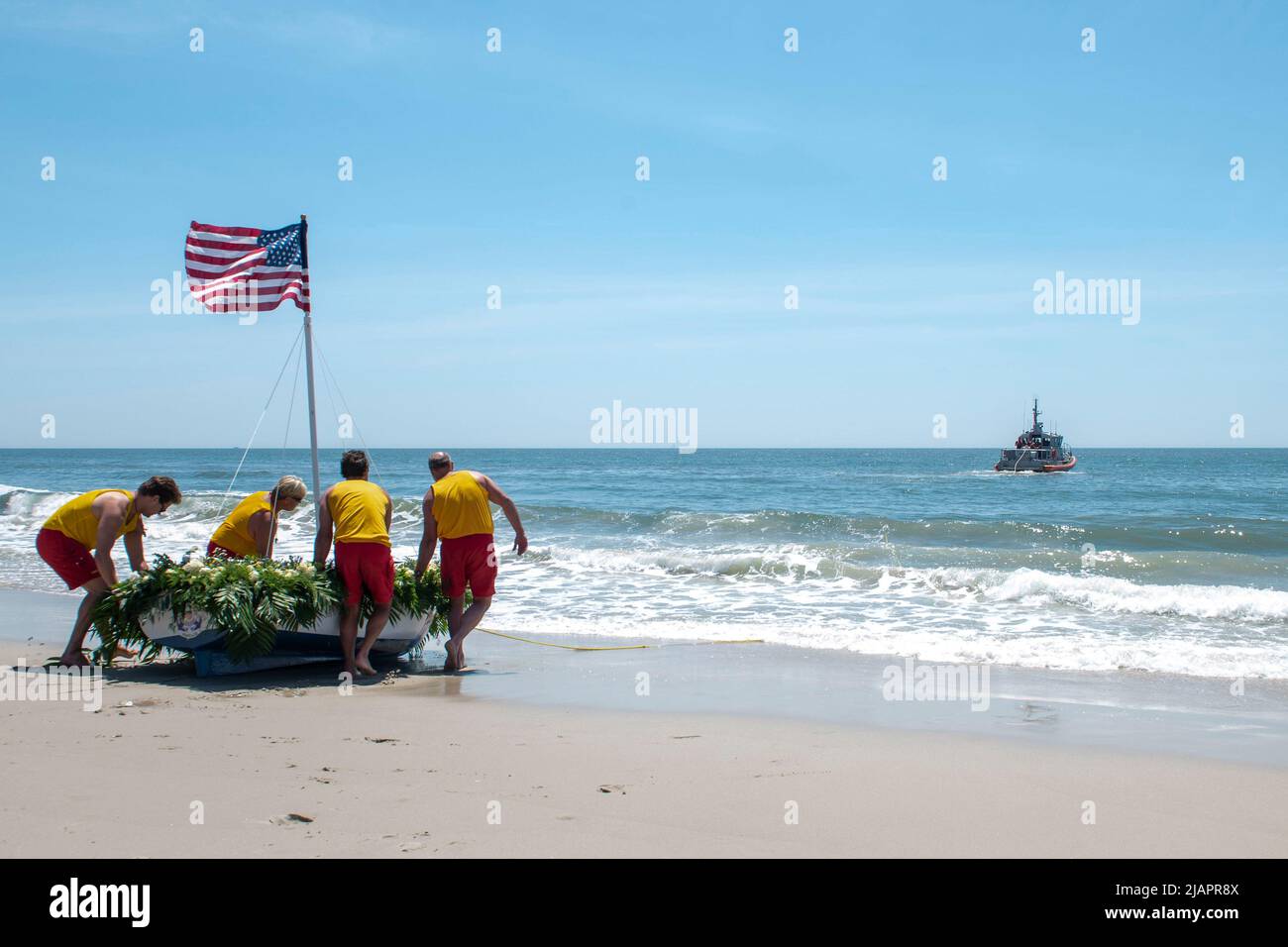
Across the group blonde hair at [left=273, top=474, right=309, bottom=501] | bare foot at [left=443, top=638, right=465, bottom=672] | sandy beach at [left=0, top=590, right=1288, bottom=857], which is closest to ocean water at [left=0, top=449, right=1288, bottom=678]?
sandy beach at [left=0, top=590, right=1288, bottom=857]

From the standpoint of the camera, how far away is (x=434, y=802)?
439 centimetres

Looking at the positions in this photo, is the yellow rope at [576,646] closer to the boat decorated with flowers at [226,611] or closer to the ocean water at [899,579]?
the ocean water at [899,579]

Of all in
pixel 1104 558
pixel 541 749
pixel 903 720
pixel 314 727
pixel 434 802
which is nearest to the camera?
pixel 434 802

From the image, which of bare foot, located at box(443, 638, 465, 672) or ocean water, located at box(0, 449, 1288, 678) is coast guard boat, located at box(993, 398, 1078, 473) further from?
bare foot, located at box(443, 638, 465, 672)

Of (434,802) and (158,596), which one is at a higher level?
(158,596)

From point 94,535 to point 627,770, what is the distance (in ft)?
15.8

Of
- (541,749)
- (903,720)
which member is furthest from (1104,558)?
(541,749)

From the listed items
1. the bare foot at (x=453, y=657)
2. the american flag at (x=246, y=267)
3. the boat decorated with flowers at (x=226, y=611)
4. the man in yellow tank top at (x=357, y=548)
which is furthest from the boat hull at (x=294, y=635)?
the american flag at (x=246, y=267)

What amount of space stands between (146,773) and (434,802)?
4.99 ft

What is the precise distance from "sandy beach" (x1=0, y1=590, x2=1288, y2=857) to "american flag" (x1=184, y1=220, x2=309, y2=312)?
306cm

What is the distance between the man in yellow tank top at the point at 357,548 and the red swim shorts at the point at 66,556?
1.77 metres

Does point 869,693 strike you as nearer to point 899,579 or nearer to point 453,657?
point 453,657

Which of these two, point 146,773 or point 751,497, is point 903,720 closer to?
point 146,773

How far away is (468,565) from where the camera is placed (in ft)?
25.9
